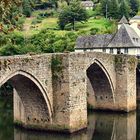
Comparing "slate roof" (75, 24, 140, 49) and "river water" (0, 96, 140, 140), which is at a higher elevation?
"slate roof" (75, 24, 140, 49)

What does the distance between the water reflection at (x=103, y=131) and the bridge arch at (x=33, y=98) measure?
102 cm

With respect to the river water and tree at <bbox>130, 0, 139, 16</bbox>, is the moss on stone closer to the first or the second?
the river water

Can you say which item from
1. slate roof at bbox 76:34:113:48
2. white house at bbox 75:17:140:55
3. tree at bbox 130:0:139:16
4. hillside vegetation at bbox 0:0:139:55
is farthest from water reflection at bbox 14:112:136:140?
tree at bbox 130:0:139:16

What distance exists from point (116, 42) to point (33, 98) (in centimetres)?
2160

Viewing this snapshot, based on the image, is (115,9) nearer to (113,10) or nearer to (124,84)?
(113,10)

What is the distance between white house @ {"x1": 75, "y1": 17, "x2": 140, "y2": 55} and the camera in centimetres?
4591

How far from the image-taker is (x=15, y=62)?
23.8 meters

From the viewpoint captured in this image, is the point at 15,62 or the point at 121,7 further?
the point at 121,7

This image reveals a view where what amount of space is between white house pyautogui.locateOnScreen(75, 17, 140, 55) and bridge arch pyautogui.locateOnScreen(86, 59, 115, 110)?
10391 mm

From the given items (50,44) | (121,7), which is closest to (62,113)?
(50,44)

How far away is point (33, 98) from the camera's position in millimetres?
27203

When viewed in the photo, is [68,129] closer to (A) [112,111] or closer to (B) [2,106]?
(A) [112,111]

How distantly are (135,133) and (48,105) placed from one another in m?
6.23

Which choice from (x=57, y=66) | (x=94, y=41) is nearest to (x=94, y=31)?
(x=94, y=41)
